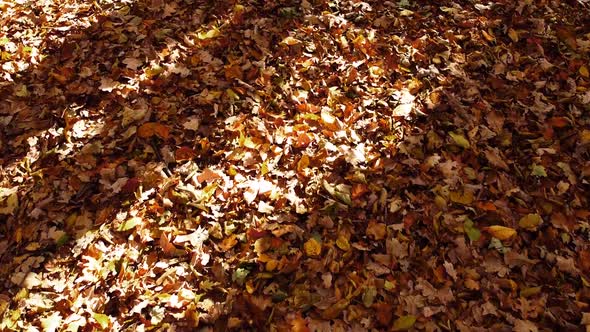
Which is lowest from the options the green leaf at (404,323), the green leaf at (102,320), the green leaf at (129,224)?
the green leaf at (404,323)

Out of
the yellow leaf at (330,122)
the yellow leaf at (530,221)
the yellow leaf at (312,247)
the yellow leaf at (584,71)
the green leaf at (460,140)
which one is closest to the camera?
the yellow leaf at (312,247)

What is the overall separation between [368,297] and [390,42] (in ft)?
8.07

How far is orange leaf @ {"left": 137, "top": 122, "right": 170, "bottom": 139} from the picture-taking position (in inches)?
131

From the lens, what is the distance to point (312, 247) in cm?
281

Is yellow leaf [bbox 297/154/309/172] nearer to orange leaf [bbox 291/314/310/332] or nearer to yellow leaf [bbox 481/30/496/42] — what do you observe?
orange leaf [bbox 291/314/310/332]

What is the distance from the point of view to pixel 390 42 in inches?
159

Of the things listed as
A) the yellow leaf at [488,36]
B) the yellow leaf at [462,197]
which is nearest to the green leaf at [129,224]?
the yellow leaf at [462,197]

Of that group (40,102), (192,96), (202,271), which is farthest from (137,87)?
(202,271)

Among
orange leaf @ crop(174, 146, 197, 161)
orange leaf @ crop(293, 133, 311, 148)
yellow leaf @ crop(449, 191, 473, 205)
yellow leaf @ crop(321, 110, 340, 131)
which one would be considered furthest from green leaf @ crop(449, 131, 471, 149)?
orange leaf @ crop(174, 146, 197, 161)

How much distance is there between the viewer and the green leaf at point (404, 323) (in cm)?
253

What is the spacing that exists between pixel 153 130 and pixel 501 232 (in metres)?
2.63

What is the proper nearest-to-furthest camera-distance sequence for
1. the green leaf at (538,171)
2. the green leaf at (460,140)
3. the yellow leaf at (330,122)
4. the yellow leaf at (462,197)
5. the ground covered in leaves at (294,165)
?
1. the ground covered in leaves at (294,165)
2. the yellow leaf at (462,197)
3. the green leaf at (538,171)
4. the green leaf at (460,140)
5. the yellow leaf at (330,122)

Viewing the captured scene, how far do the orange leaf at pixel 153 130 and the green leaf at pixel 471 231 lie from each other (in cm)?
229

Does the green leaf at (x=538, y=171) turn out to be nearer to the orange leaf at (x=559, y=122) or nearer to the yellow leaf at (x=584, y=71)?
the orange leaf at (x=559, y=122)
